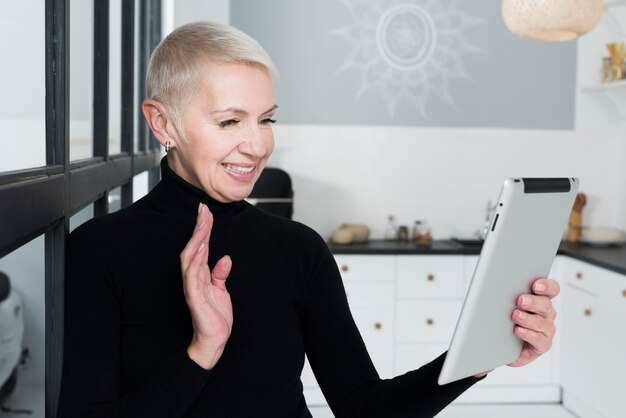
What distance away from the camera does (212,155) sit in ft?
3.88

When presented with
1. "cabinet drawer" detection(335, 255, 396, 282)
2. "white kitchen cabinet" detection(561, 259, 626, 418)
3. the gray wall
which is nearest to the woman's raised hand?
"white kitchen cabinet" detection(561, 259, 626, 418)

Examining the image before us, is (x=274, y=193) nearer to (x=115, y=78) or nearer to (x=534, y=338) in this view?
(x=115, y=78)

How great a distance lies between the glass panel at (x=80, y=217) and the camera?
1455 mm

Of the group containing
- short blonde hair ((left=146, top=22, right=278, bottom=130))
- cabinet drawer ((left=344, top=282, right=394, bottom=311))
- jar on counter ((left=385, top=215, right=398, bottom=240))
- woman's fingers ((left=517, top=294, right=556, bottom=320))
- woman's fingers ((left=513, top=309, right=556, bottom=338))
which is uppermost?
short blonde hair ((left=146, top=22, right=278, bottom=130))

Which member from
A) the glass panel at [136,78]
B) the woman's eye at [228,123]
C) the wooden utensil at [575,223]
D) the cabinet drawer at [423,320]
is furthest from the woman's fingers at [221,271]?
the wooden utensil at [575,223]

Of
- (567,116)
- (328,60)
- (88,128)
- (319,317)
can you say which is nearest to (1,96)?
(319,317)

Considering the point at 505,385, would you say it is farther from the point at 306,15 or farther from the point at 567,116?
the point at 306,15

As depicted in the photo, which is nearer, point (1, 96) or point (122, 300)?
point (1, 96)

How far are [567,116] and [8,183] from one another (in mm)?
4285

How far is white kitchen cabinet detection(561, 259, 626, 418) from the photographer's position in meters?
3.52

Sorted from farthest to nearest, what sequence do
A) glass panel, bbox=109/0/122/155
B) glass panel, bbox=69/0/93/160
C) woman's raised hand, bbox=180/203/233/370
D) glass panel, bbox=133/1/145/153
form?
glass panel, bbox=133/1/145/153 < glass panel, bbox=109/0/122/155 < glass panel, bbox=69/0/93/160 < woman's raised hand, bbox=180/203/233/370

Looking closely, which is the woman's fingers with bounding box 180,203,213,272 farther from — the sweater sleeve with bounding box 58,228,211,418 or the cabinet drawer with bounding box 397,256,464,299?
the cabinet drawer with bounding box 397,256,464,299

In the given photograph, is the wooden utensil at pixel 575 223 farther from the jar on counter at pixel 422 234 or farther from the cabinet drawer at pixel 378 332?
the cabinet drawer at pixel 378 332

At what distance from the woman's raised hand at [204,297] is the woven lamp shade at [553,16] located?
8.59 ft
